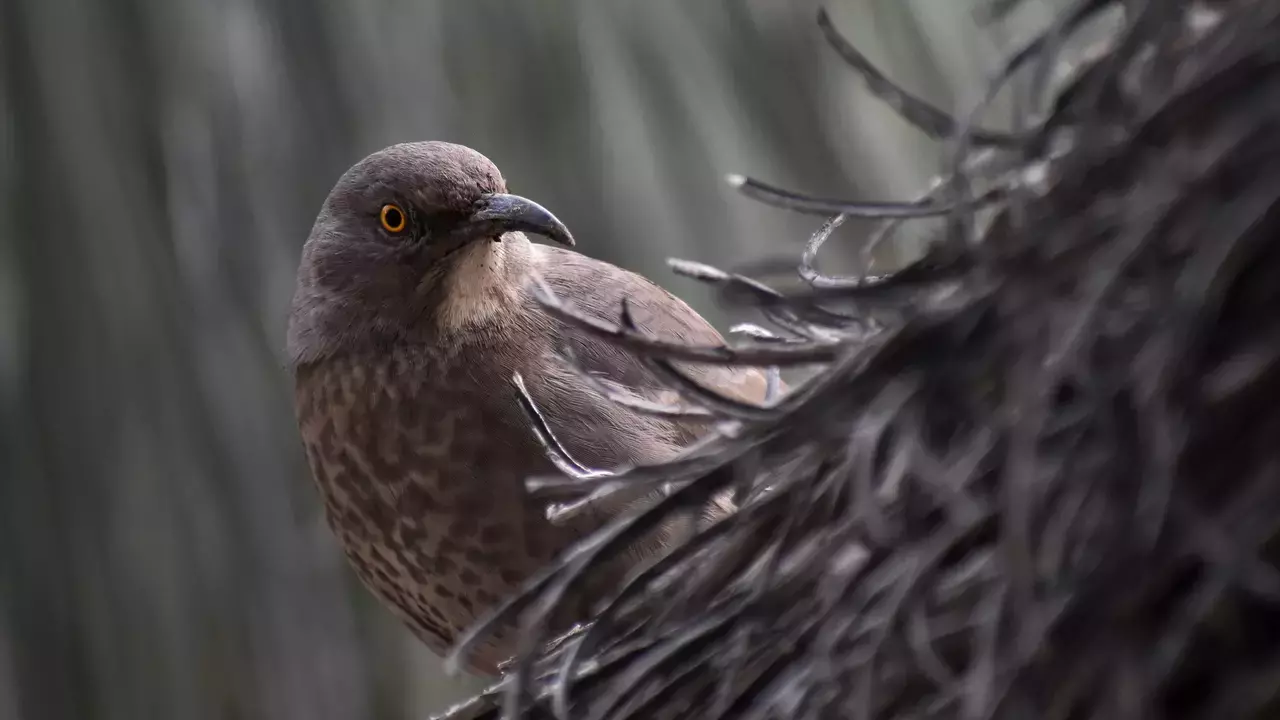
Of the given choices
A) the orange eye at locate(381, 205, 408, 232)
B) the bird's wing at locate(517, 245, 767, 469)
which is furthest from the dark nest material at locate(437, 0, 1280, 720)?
the orange eye at locate(381, 205, 408, 232)

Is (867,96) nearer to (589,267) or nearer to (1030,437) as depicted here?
(589,267)

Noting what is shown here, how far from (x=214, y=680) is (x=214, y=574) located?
6.6 inches

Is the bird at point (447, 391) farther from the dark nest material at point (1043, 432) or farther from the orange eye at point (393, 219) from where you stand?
the dark nest material at point (1043, 432)

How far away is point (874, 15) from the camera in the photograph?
6.84 ft

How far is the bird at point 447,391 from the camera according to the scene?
1.27 metres

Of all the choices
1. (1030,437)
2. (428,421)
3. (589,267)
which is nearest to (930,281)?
(1030,437)

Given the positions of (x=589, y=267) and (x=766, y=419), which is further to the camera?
(x=589, y=267)

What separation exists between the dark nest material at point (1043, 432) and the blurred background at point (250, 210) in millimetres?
1493

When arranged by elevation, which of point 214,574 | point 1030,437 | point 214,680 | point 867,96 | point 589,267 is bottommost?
point 214,680

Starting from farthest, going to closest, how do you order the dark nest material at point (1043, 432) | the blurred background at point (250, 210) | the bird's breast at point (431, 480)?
the blurred background at point (250, 210) → the bird's breast at point (431, 480) → the dark nest material at point (1043, 432)

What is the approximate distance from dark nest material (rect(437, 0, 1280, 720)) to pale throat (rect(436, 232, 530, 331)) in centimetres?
76

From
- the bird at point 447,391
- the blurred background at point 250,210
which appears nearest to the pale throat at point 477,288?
the bird at point 447,391

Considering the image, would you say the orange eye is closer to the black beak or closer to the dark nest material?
the black beak

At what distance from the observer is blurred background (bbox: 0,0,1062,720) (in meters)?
1.89
